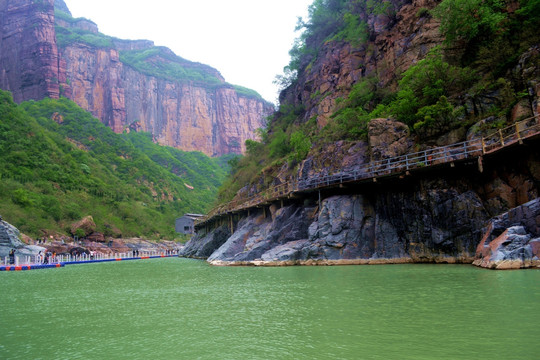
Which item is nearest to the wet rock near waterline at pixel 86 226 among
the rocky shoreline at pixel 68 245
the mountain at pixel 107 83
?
the rocky shoreline at pixel 68 245

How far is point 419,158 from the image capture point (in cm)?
2452

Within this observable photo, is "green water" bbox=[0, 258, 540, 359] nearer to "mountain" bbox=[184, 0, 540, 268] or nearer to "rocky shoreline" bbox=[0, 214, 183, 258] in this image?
"mountain" bbox=[184, 0, 540, 268]

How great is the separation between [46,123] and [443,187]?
333ft

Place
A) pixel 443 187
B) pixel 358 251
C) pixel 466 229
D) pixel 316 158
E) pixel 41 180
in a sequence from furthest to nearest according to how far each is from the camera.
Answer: pixel 41 180
pixel 316 158
pixel 358 251
pixel 443 187
pixel 466 229

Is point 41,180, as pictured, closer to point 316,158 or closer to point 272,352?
point 316,158

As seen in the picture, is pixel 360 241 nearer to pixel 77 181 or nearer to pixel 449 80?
pixel 449 80

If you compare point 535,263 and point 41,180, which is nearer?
point 535,263

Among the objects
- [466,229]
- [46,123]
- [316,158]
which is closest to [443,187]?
[466,229]

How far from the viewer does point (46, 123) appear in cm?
9569

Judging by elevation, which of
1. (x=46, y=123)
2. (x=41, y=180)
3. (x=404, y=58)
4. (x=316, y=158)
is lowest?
(x=316, y=158)

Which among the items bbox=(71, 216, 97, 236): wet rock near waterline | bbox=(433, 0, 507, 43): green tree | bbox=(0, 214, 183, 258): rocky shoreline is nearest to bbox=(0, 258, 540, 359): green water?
bbox=(433, 0, 507, 43): green tree

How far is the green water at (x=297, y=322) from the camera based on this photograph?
649 centimetres

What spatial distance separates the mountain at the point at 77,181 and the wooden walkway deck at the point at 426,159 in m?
40.7

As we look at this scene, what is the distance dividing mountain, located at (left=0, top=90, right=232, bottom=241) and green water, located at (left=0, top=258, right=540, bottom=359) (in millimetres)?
52964
